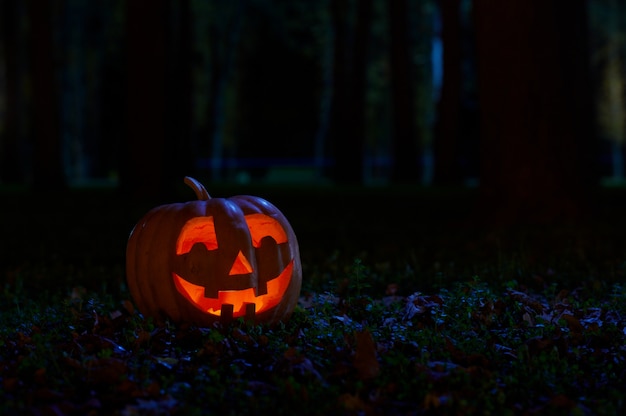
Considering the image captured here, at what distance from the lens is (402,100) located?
26.6 m

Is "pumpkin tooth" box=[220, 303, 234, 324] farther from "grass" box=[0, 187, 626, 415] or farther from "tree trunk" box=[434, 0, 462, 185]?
"tree trunk" box=[434, 0, 462, 185]

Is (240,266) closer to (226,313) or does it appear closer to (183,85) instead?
(226,313)

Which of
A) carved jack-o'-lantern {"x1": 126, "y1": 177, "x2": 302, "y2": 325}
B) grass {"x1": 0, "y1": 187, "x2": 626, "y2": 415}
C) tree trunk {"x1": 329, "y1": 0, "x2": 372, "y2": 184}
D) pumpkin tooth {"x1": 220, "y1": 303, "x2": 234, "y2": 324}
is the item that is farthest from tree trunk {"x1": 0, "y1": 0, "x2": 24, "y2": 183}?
pumpkin tooth {"x1": 220, "y1": 303, "x2": 234, "y2": 324}

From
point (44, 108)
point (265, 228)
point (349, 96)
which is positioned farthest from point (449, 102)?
point (265, 228)

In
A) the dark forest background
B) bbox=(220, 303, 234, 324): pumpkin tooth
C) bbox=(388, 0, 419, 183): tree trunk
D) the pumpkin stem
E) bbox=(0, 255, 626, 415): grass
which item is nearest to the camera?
bbox=(0, 255, 626, 415): grass

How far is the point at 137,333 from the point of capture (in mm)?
4348

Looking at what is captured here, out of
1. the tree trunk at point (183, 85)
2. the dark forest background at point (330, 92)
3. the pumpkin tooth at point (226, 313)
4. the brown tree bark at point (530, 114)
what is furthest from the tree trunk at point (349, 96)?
the pumpkin tooth at point (226, 313)

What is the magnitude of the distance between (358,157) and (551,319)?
946 inches

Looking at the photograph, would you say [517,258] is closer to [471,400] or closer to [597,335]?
[597,335]

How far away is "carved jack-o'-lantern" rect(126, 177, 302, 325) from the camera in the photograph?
4500 millimetres

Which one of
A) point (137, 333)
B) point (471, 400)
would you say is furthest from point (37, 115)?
point (471, 400)

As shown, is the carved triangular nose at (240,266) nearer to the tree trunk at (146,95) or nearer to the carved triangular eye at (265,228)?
the carved triangular eye at (265,228)

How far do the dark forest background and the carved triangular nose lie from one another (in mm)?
5761

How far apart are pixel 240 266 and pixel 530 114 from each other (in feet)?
19.2
